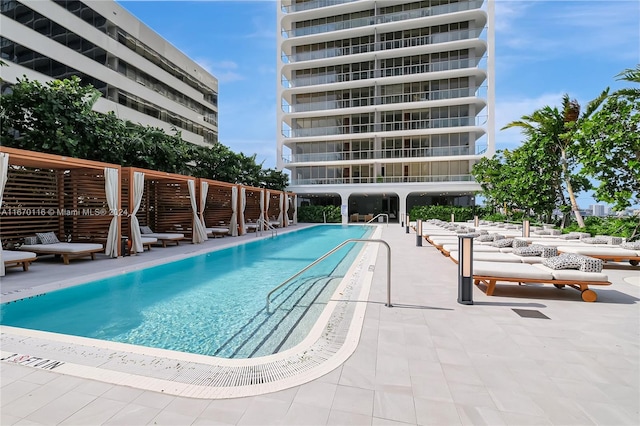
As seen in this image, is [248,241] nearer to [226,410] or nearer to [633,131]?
[226,410]

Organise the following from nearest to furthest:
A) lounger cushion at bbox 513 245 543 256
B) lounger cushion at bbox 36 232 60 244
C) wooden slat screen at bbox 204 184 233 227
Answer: lounger cushion at bbox 513 245 543 256
lounger cushion at bbox 36 232 60 244
wooden slat screen at bbox 204 184 233 227

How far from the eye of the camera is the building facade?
18859 millimetres

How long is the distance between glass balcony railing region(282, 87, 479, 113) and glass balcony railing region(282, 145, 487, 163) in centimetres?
456

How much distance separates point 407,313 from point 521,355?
4.86 feet

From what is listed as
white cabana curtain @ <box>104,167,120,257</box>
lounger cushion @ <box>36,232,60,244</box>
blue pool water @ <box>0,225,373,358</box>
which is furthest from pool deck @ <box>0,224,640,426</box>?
lounger cushion @ <box>36,232,60,244</box>

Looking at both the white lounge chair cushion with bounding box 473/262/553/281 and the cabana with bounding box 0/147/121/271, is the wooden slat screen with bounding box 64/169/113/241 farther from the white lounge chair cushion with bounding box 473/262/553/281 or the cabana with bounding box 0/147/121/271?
the white lounge chair cushion with bounding box 473/262/553/281

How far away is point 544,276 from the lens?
5098mm

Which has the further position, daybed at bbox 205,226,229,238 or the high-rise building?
the high-rise building

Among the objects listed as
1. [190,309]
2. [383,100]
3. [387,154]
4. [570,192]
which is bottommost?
[190,309]

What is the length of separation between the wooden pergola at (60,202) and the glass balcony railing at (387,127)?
22.3 metres

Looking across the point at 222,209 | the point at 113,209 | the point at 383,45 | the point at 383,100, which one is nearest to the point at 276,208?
the point at 222,209

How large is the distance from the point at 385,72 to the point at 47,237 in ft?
A: 94.6

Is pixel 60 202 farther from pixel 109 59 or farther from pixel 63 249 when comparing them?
pixel 109 59

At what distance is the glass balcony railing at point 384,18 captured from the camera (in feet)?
92.7
